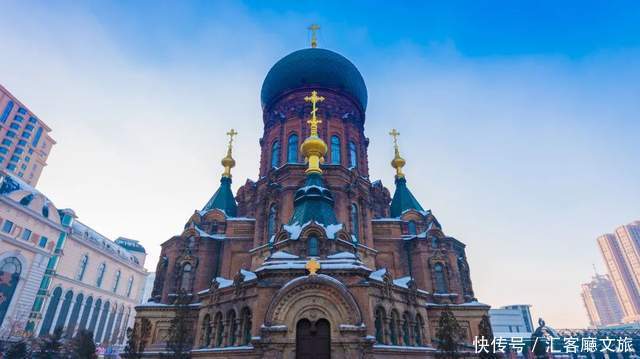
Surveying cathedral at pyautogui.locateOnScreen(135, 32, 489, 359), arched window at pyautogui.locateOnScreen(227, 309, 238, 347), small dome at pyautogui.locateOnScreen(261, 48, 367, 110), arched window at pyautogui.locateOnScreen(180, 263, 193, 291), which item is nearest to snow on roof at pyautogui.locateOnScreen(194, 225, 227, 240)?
cathedral at pyautogui.locateOnScreen(135, 32, 489, 359)

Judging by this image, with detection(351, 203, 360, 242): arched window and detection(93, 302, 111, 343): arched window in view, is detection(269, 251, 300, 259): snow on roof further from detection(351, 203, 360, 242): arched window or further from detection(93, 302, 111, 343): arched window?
detection(93, 302, 111, 343): arched window

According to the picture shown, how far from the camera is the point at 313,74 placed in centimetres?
2412

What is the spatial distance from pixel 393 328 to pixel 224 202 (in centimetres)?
Result: 1347

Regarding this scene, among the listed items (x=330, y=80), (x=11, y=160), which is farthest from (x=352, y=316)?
Result: (x=11, y=160)

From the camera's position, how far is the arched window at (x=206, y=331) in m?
16.4

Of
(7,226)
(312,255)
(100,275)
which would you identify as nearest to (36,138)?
(100,275)

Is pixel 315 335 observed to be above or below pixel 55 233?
Answer: below

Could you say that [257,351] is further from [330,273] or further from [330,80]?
[330,80]

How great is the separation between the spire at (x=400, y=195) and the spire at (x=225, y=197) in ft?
Answer: 35.5

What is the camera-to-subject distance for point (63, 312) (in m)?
40.9

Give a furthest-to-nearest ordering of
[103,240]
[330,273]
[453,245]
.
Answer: [103,240], [453,245], [330,273]

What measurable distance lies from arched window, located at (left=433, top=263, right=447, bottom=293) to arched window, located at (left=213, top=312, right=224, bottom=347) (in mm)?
11581

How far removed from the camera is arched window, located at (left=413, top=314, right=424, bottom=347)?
639 inches

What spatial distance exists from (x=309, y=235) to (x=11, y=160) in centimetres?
6075
